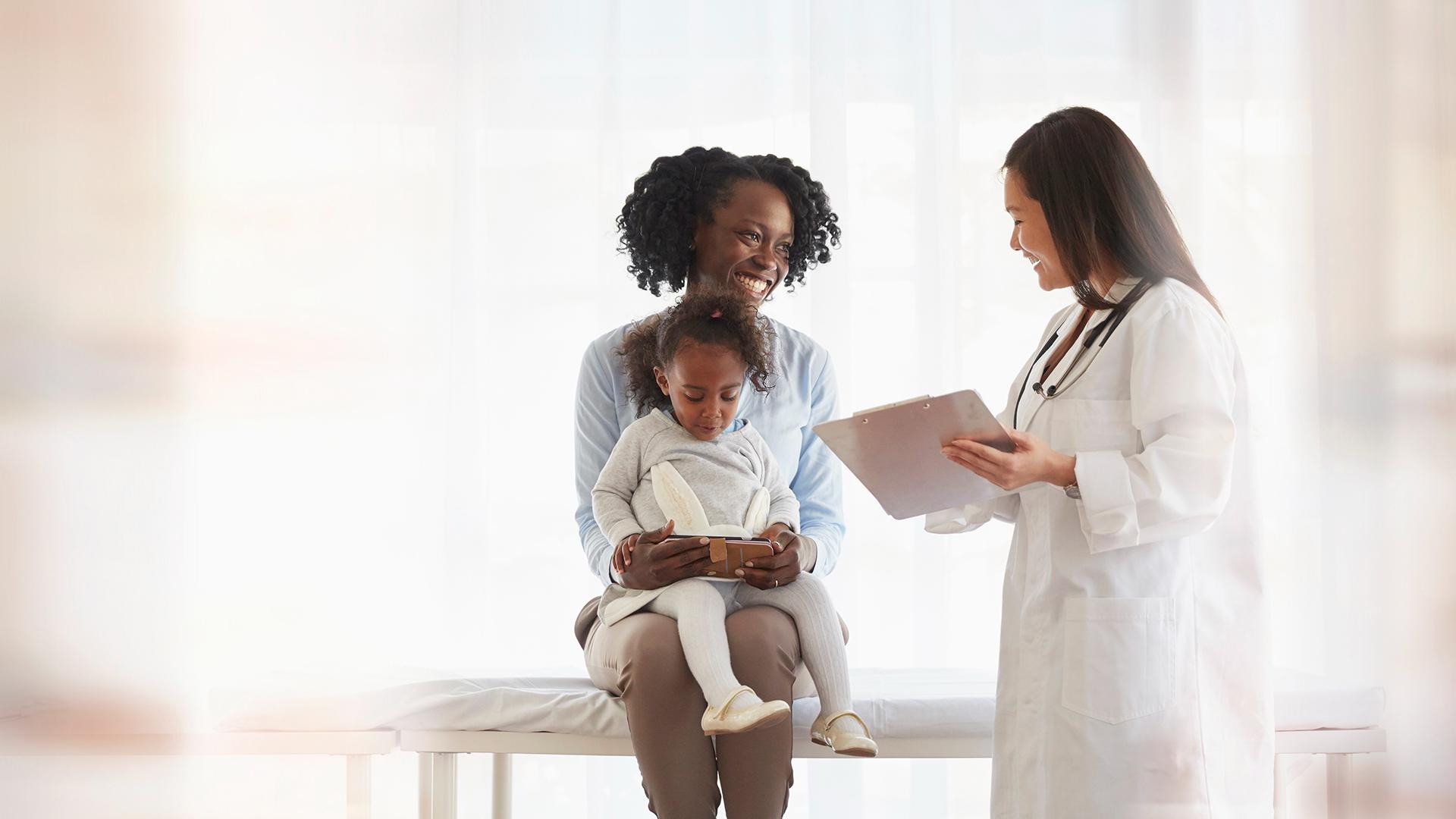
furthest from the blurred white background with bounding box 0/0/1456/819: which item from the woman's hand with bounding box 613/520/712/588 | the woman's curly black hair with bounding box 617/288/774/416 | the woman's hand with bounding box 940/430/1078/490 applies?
the woman's curly black hair with bounding box 617/288/774/416

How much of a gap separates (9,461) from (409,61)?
0.35m

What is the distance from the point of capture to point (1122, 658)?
91cm

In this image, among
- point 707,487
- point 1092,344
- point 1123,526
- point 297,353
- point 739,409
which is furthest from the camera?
point 739,409

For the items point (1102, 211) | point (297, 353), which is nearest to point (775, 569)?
point (1102, 211)

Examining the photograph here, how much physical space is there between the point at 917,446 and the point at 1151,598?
257mm

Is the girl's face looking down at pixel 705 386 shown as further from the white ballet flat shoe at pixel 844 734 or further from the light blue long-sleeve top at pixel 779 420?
the white ballet flat shoe at pixel 844 734

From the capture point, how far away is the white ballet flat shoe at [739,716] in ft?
3.36

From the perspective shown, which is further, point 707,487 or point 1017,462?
point 707,487

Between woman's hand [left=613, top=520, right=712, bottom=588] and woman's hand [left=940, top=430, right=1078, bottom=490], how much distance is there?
352mm

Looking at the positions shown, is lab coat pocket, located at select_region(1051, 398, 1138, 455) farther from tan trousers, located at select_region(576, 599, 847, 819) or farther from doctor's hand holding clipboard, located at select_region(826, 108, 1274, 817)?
tan trousers, located at select_region(576, 599, 847, 819)

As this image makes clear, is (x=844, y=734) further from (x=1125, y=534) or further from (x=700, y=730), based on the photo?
(x=1125, y=534)

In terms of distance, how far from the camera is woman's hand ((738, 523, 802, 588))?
1.16 metres

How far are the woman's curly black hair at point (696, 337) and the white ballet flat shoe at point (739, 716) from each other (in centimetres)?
43

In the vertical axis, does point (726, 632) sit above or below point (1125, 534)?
below
